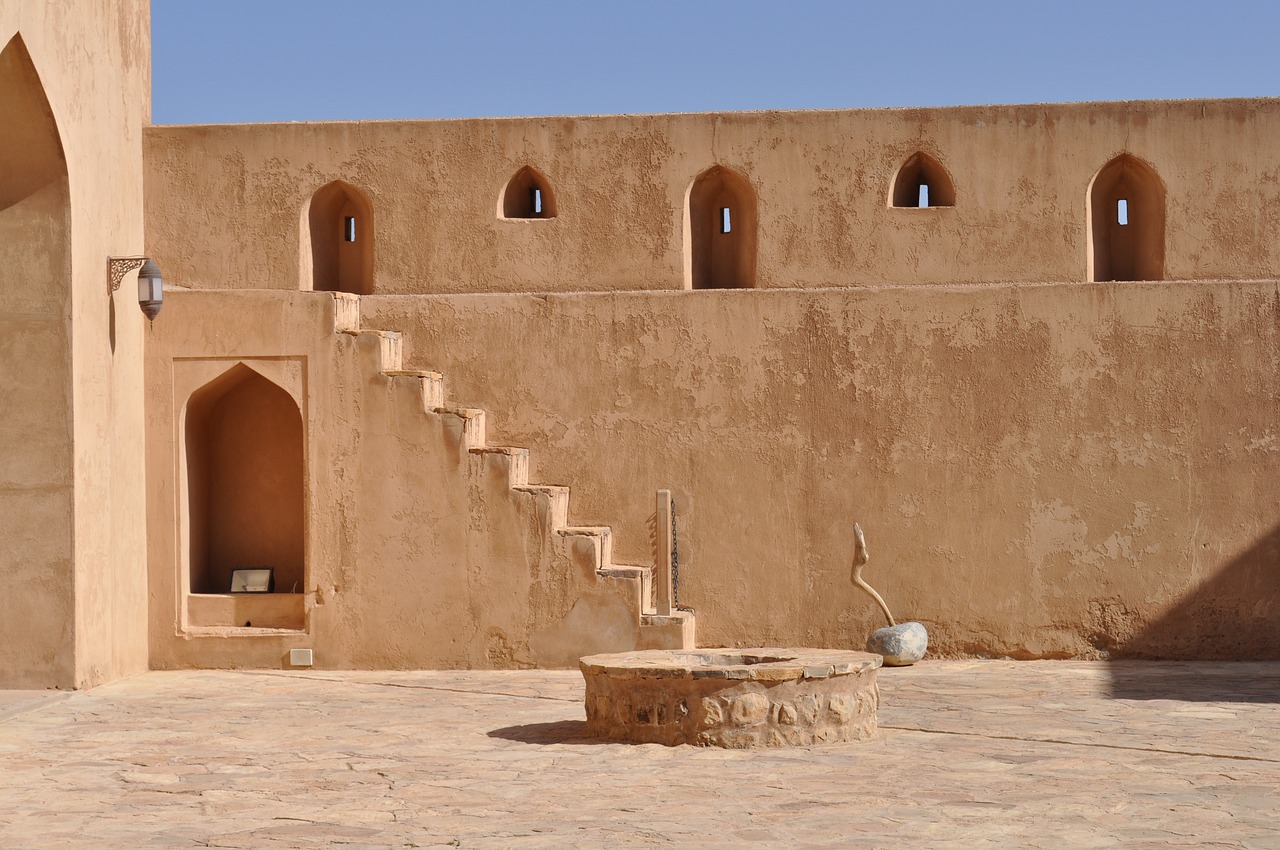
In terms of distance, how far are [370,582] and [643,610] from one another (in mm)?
2038

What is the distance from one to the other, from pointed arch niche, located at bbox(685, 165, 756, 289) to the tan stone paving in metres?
3.85

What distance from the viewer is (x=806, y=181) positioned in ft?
42.7

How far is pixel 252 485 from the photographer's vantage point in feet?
43.6

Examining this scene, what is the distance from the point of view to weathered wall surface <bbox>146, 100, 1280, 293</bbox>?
12.8 meters

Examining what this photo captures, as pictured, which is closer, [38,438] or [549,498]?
[38,438]

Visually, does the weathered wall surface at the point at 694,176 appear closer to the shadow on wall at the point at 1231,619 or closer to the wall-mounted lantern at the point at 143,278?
the wall-mounted lantern at the point at 143,278

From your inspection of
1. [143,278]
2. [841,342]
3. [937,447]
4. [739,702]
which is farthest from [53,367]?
[937,447]

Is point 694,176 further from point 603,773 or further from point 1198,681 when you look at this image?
point 603,773

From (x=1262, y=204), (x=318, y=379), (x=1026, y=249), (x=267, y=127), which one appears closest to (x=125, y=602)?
(x=318, y=379)

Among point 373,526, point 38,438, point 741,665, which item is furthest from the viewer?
point 373,526

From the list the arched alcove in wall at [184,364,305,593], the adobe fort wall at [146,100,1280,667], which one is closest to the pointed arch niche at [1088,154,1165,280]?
the adobe fort wall at [146,100,1280,667]

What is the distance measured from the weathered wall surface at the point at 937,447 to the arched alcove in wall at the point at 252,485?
1589 millimetres

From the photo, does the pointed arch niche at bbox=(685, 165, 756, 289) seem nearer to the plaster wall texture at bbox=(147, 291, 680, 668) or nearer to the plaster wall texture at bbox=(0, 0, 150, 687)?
the plaster wall texture at bbox=(147, 291, 680, 668)

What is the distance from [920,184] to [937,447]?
2.21m
